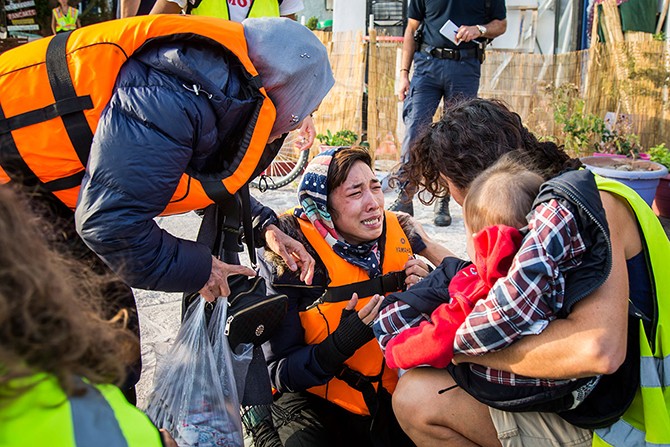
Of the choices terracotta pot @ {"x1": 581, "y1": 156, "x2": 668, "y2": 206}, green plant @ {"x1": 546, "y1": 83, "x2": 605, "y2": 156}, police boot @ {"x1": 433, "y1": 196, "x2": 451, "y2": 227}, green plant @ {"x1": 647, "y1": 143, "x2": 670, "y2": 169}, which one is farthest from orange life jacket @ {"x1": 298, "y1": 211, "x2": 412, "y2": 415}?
green plant @ {"x1": 546, "y1": 83, "x2": 605, "y2": 156}

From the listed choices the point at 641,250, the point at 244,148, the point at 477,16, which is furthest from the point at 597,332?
the point at 477,16

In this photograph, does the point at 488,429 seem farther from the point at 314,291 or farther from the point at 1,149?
the point at 1,149

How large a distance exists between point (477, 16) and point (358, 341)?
3.31 meters

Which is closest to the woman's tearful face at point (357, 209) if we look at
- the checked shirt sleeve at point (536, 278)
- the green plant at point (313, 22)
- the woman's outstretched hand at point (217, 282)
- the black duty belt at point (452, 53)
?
the woman's outstretched hand at point (217, 282)

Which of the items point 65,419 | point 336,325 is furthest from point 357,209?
point 65,419

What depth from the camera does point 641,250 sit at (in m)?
1.60

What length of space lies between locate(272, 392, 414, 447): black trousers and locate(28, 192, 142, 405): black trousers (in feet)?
1.89

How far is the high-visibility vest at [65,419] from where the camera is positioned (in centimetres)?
80

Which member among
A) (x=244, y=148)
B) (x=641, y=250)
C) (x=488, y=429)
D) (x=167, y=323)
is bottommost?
(x=167, y=323)

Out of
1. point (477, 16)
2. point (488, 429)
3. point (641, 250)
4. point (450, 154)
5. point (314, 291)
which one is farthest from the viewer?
point (477, 16)

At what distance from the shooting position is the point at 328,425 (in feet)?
7.61

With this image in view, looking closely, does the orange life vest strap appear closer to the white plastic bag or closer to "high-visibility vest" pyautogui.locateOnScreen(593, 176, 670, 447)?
the white plastic bag

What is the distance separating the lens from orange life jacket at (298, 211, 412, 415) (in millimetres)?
2346

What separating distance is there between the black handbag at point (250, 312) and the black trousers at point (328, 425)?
37 cm
